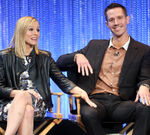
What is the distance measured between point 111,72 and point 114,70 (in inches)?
1.5

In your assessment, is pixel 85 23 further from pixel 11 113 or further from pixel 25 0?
pixel 11 113

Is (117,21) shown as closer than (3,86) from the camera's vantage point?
No

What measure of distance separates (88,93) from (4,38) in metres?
2.00

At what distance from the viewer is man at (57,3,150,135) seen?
330 centimetres

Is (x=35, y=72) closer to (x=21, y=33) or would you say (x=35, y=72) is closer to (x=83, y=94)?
(x=21, y=33)

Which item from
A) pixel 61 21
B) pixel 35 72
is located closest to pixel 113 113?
pixel 35 72

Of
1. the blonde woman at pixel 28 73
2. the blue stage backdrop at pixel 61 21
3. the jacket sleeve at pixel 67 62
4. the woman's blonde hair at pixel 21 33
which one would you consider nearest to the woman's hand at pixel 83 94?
the blonde woman at pixel 28 73

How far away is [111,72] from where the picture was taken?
3529mm

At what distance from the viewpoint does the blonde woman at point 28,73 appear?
3285 mm

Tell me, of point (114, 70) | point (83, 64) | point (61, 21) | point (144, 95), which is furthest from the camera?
point (61, 21)

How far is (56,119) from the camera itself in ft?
11.0

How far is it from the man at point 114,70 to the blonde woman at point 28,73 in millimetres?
162

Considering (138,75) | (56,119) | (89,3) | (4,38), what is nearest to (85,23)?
(89,3)

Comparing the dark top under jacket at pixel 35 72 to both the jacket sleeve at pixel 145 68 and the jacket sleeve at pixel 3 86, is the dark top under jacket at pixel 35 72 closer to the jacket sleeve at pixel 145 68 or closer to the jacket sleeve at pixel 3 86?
the jacket sleeve at pixel 3 86
